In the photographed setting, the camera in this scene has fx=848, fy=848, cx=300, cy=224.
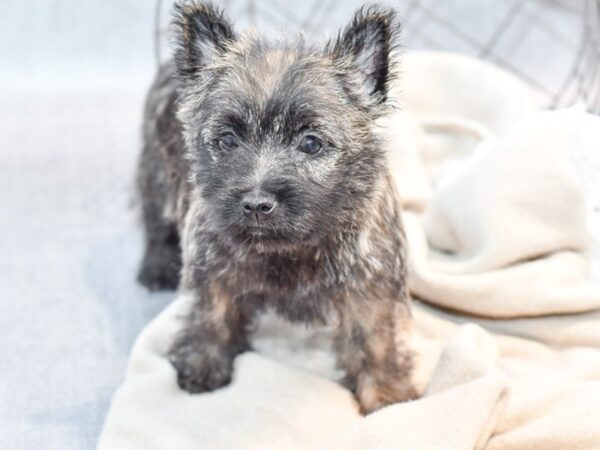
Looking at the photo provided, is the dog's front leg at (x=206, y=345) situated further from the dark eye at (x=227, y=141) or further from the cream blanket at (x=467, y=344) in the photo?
the dark eye at (x=227, y=141)

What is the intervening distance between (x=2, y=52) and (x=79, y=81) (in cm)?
51

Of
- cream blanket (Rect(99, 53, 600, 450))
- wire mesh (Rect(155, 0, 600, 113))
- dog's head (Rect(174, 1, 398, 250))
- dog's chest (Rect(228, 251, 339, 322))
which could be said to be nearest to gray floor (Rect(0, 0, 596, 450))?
wire mesh (Rect(155, 0, 600, 113))

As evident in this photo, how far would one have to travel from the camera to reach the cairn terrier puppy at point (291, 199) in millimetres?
2168

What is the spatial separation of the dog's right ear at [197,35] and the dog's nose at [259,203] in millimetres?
495

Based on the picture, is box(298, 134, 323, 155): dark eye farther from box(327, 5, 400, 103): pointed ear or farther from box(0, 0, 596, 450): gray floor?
box(0, 0, 596, 450): gray floor

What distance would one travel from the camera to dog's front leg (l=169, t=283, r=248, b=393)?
2582 millimetres

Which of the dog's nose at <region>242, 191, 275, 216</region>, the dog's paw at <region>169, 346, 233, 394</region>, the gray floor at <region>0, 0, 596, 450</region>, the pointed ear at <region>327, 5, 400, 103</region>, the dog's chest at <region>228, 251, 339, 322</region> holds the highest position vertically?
the pointed ear at <region>327, 5, 400, 103</region>

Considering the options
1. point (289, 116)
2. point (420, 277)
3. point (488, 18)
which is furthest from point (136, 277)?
point (488, 18)

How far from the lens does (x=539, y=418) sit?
2410 mm

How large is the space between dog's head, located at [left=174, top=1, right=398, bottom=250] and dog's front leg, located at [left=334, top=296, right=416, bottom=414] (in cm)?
36

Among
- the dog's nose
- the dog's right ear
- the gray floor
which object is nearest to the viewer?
the dog's nose

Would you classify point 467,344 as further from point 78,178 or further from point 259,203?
point 78,178

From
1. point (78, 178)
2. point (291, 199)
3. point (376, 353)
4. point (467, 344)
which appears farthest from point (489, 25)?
point (291, 199)

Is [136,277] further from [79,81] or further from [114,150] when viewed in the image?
[79,81]
